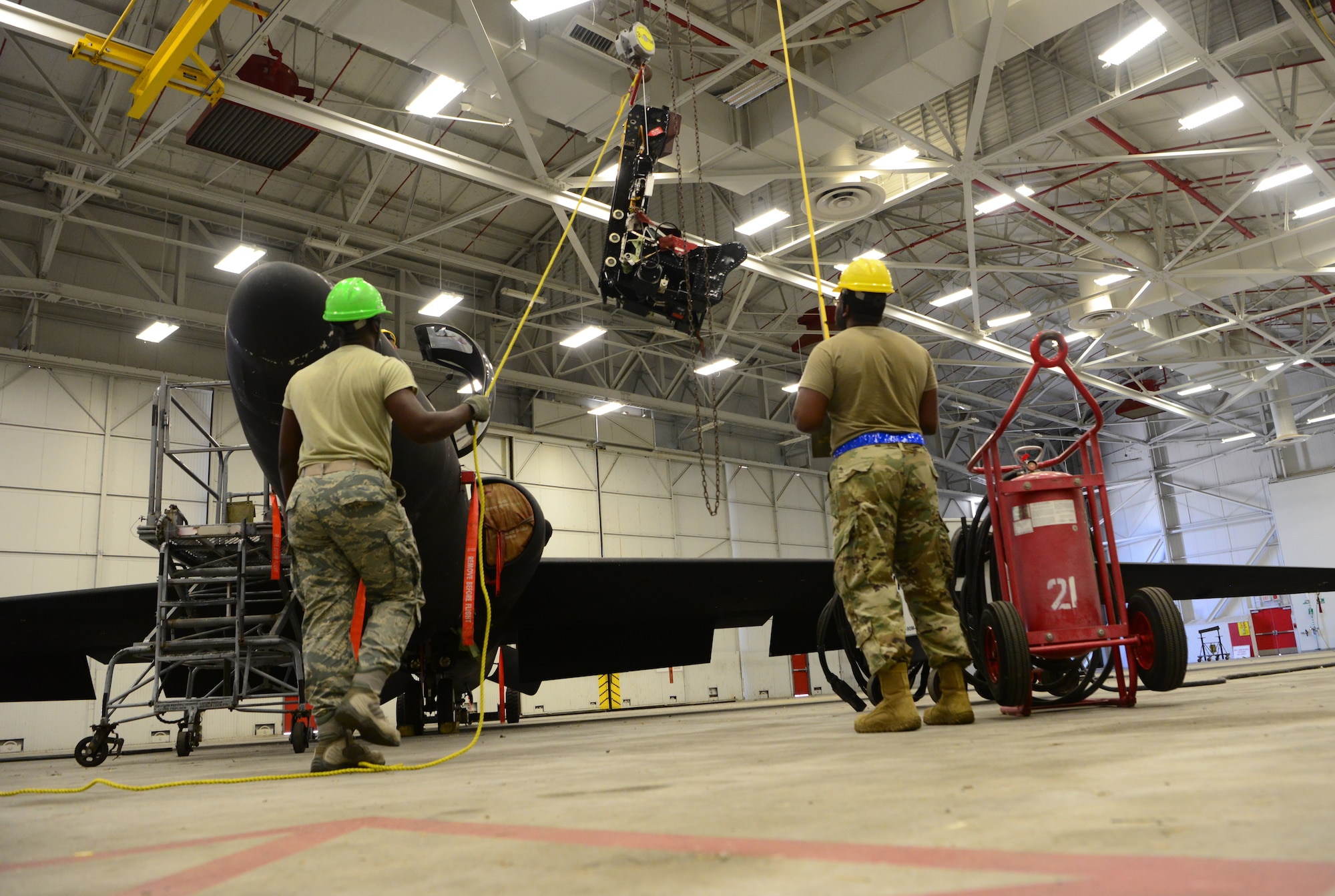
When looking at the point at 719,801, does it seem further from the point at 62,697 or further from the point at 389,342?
the point at 62,697

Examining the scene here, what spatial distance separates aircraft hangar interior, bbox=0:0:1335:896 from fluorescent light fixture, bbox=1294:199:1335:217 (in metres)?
0.31

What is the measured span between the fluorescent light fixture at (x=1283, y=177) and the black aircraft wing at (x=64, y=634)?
1832 cm

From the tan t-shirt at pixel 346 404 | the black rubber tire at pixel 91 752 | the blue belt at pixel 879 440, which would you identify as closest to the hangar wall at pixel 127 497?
the black rubber tire at pixel 91 752

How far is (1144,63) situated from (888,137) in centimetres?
407

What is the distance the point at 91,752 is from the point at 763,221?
13166 millimetres

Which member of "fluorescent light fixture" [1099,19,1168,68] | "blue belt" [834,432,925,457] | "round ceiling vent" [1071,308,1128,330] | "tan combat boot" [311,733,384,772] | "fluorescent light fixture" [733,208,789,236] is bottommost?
"tan combat boot" [311,733,384,772]

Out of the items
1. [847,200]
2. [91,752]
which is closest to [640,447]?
[847,200]

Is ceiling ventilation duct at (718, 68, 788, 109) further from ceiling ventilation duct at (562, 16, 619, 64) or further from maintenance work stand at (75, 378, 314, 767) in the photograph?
maintenance work stand at (75, 378, 314, 767)

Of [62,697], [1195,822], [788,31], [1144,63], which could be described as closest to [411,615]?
[1195,822]

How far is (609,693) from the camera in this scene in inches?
982

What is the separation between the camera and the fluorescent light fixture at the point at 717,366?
80.3ft

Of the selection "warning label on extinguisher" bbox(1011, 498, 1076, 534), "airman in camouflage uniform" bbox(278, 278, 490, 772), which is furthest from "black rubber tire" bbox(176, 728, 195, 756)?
"warning label on extinguisher" bbox(1011, 498, 1076, 534)

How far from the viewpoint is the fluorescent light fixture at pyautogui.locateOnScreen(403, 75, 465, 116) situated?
Result: 12523 millimetres

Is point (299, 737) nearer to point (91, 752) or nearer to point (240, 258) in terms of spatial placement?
point (91, 752)
